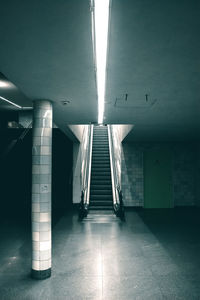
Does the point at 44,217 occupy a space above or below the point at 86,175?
below

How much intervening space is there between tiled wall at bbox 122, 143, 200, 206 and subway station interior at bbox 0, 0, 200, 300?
946mm

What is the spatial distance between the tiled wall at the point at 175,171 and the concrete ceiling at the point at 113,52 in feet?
18.5

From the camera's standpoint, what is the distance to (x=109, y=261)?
4.36 metres

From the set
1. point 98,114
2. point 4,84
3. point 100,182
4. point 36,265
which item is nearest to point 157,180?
point 100,182

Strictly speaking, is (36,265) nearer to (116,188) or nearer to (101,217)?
(101,217)

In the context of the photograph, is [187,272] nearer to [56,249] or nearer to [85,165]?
[56,249]

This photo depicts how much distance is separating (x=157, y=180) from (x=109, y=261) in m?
6.06

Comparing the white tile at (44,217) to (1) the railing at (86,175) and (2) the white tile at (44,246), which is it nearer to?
(2) the white tile at (44,246)

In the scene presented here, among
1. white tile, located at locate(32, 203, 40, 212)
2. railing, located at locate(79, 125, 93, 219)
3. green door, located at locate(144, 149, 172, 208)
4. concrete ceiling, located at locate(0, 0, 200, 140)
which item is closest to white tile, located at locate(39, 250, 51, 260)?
white tile, located at locate(32, 203, 40, 212)

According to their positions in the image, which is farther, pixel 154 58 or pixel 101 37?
pixel 154 58

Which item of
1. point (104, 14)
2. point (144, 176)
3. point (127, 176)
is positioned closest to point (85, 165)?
point (127, 176)

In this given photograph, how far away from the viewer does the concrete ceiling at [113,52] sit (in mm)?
1768

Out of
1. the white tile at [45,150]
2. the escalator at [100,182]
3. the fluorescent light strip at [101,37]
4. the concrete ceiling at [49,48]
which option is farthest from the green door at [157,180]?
the fluorescent light strip at [101,37]

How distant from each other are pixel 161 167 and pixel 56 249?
6.31 meters
